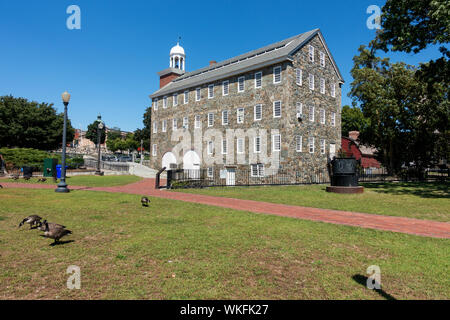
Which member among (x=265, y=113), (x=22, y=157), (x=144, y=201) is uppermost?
(x=265, y=113)

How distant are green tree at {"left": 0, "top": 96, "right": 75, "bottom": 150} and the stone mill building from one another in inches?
1054

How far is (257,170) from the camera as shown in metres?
26.2

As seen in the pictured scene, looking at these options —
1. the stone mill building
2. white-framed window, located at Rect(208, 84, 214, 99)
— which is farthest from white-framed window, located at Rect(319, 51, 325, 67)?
white-framed window, located at Rect(208, 84, 214, 99)

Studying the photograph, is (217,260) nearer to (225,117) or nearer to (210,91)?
(225,117)

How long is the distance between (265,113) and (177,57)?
2525 centimetres

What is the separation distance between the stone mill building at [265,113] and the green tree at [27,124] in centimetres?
2676

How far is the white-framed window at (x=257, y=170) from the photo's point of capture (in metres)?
25.8

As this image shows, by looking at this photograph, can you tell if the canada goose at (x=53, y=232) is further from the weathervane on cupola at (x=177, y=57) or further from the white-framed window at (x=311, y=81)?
the weathervane on cupola at (x=177, y=57)

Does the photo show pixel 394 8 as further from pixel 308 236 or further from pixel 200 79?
pixel 200 79

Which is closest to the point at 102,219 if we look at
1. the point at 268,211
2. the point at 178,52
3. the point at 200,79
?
the point at 268,211

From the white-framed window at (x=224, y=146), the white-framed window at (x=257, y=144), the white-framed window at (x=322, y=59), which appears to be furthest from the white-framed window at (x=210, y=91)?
the white-framed window at (x=322, y=59)

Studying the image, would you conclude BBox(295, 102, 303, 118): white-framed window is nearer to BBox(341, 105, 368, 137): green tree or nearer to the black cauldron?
the black cauldron

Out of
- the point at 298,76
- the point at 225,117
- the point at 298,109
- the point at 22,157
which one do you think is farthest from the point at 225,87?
the point at 22,157
